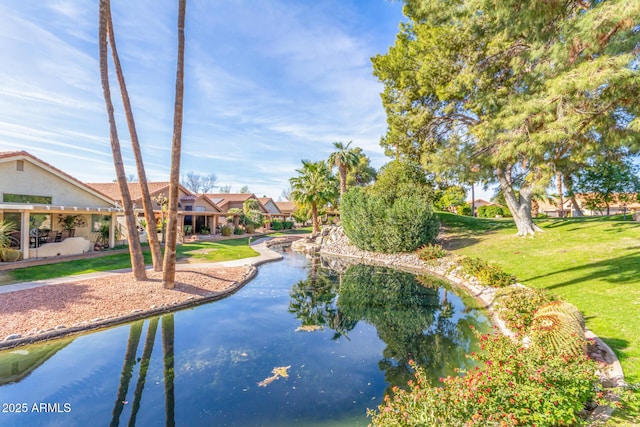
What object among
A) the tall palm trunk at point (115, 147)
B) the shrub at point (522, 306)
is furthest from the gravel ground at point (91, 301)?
the shrub at point (522, 306)

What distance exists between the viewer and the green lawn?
6961 mm

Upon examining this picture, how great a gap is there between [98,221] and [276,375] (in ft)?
71.2

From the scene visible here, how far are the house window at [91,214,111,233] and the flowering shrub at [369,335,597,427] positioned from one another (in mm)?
24313

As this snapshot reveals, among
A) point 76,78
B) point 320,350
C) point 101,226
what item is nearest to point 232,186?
point 101,226

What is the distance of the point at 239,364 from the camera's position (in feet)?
23.3

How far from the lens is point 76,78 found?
1399cm

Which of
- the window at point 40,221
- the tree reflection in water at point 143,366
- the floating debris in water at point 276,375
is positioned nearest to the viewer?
the tree reflection in water at point 143,366

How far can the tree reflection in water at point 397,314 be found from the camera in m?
7.52

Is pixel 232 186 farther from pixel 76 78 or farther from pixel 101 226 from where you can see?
pixel 76 78

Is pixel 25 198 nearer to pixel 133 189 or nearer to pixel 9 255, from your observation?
pixel 9 255

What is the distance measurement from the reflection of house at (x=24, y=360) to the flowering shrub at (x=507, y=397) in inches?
290

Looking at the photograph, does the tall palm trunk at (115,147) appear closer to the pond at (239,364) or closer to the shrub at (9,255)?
the pond at (239,364)

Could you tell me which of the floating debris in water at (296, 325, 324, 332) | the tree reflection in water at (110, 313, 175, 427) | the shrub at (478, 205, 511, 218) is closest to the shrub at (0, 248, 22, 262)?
the tree reflection in water at (110, 313, 175, 427)

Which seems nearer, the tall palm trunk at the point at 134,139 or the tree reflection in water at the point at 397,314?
the tree reflection in water at the point at 397,314
